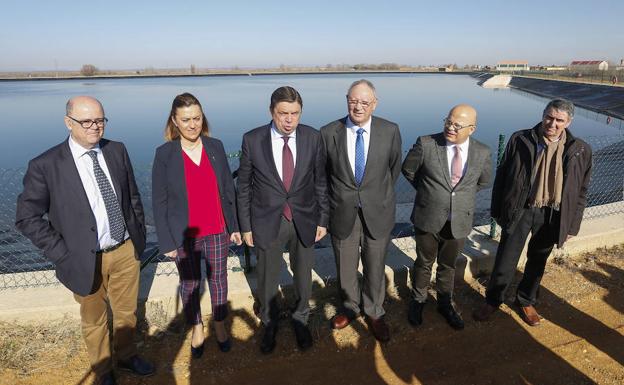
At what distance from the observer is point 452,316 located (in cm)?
360

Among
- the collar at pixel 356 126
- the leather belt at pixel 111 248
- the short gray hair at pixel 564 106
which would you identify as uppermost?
the short gray hair at pixel 564 106

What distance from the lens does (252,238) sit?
309 centimetres

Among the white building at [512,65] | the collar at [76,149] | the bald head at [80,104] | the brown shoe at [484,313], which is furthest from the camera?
the white building at [512,65]

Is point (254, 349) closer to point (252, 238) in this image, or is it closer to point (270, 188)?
point (252, 238)

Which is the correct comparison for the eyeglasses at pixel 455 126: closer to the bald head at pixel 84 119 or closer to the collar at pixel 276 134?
the collar at pixel 276 134

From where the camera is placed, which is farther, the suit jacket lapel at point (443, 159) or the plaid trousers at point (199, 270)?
the suit jacket lapel at point (443, 159)

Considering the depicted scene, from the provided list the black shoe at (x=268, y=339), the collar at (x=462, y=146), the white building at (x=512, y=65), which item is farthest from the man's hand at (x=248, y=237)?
the white building at (x=512, y=65)

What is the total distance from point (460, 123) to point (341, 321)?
203 centimetres

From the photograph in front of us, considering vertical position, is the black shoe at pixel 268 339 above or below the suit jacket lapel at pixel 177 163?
below

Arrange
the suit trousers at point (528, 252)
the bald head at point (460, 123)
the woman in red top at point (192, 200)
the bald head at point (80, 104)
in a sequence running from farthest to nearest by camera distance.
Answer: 1. the suit trousers at point (528, 252)
2. the bald head at point (460, 123)
3. the woman in red top at point (192, 200)
4. the bald head at point (80, 104)

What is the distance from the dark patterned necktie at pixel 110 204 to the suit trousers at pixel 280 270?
104 centimetres

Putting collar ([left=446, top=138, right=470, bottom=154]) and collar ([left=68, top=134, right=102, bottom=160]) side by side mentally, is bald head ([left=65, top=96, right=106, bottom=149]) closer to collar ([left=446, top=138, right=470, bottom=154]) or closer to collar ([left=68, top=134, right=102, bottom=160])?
collar ([left=68, top=134, right=102, bottom=160])

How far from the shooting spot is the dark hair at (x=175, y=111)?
2605mm

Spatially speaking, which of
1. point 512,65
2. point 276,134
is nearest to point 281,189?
point 276,134
